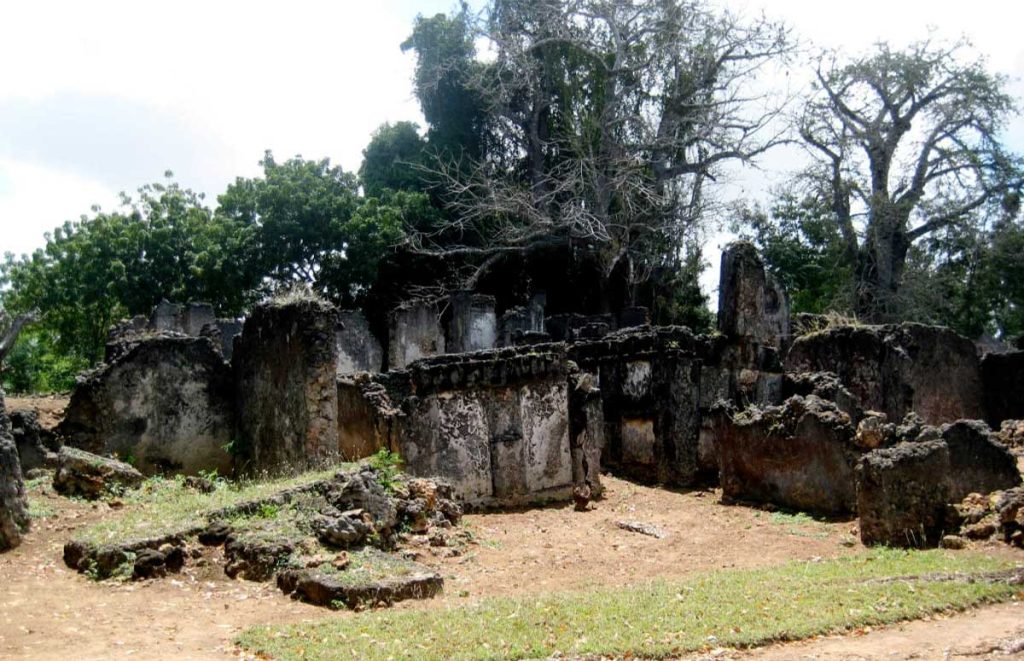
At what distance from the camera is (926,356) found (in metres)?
18.8

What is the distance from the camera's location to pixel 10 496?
31.8ft

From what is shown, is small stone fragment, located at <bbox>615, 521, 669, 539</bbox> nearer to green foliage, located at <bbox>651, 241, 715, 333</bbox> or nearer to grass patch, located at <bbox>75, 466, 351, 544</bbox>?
grass patch, located at <bbox>75, 466, 351, 544</bbox>

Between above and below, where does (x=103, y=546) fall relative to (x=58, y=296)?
below

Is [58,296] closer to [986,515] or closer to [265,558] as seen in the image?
[265,558]

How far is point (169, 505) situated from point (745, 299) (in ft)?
36.5

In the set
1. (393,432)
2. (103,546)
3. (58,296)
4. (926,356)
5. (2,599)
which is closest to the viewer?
(2,599)

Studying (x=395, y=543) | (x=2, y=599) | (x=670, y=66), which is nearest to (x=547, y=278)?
(x=670, y=66)

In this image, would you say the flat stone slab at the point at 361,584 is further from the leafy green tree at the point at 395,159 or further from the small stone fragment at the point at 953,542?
the leafy green tree at the point at 395,159

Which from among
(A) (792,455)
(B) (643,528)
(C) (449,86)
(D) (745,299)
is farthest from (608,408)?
(C) (449,86)

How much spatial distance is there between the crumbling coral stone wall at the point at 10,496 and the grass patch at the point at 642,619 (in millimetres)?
3680

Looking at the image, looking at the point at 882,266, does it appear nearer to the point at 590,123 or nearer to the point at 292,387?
the point at 590,123

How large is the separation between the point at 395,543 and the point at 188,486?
3963mm

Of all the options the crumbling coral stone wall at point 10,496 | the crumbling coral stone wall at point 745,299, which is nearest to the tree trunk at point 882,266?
the crumbling coral stone wall at point 745,299

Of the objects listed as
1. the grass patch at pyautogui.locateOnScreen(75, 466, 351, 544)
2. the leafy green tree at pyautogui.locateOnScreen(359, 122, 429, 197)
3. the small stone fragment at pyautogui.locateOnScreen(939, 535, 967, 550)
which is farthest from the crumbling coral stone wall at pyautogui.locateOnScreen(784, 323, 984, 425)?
the leafy green tree at pyautogui.locateOnScreen(359, 122, 429, 197)
